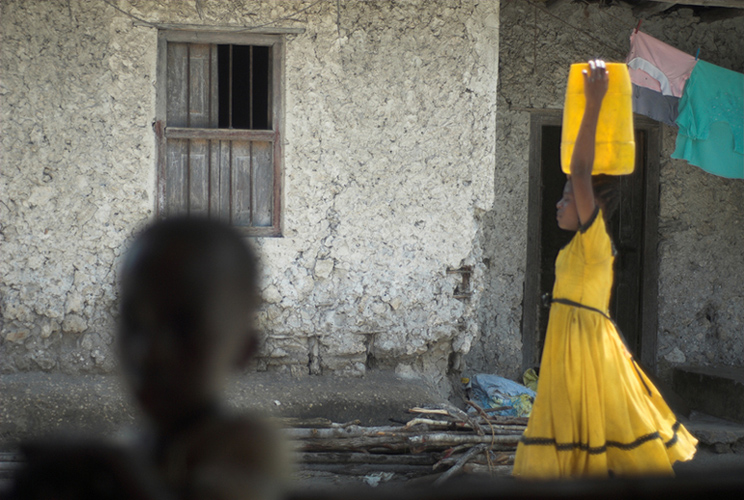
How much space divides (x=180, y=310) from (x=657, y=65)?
189 inches

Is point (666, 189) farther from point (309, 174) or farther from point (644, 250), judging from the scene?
point (309, 174)

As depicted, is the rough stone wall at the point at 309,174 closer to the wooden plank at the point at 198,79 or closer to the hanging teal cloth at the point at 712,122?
the wooden plank at the point at 198,79

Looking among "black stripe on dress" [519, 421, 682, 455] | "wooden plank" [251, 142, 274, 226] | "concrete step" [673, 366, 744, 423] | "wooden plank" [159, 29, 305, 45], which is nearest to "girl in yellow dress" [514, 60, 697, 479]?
"black stripe on dress" [519, 421, 682, 455]

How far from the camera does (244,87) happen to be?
204 inches

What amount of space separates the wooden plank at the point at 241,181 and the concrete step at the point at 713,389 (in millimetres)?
3682

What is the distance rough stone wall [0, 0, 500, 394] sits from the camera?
4375mm

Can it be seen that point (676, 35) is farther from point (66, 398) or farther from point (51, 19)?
point (66, 398)

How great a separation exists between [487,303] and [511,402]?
1009mm

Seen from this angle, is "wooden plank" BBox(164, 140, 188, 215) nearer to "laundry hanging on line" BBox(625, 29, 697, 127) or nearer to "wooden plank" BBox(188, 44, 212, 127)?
"wooden plank" BBox(188, 44, 212, 127)

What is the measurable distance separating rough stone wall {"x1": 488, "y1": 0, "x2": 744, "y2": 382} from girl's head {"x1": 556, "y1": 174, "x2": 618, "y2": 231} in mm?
2820

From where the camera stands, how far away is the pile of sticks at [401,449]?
12.7ft

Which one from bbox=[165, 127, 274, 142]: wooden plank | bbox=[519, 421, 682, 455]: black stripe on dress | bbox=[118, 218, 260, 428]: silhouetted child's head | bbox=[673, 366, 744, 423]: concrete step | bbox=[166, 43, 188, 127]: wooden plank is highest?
bbox=[166, 43, 188, 127]: wooden plank

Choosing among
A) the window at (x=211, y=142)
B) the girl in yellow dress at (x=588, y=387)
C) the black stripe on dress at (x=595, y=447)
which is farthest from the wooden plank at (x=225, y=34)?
the black stripe on dress at (x=595, y=447)

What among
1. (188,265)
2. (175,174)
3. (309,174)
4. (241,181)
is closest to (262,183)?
(241,181)
